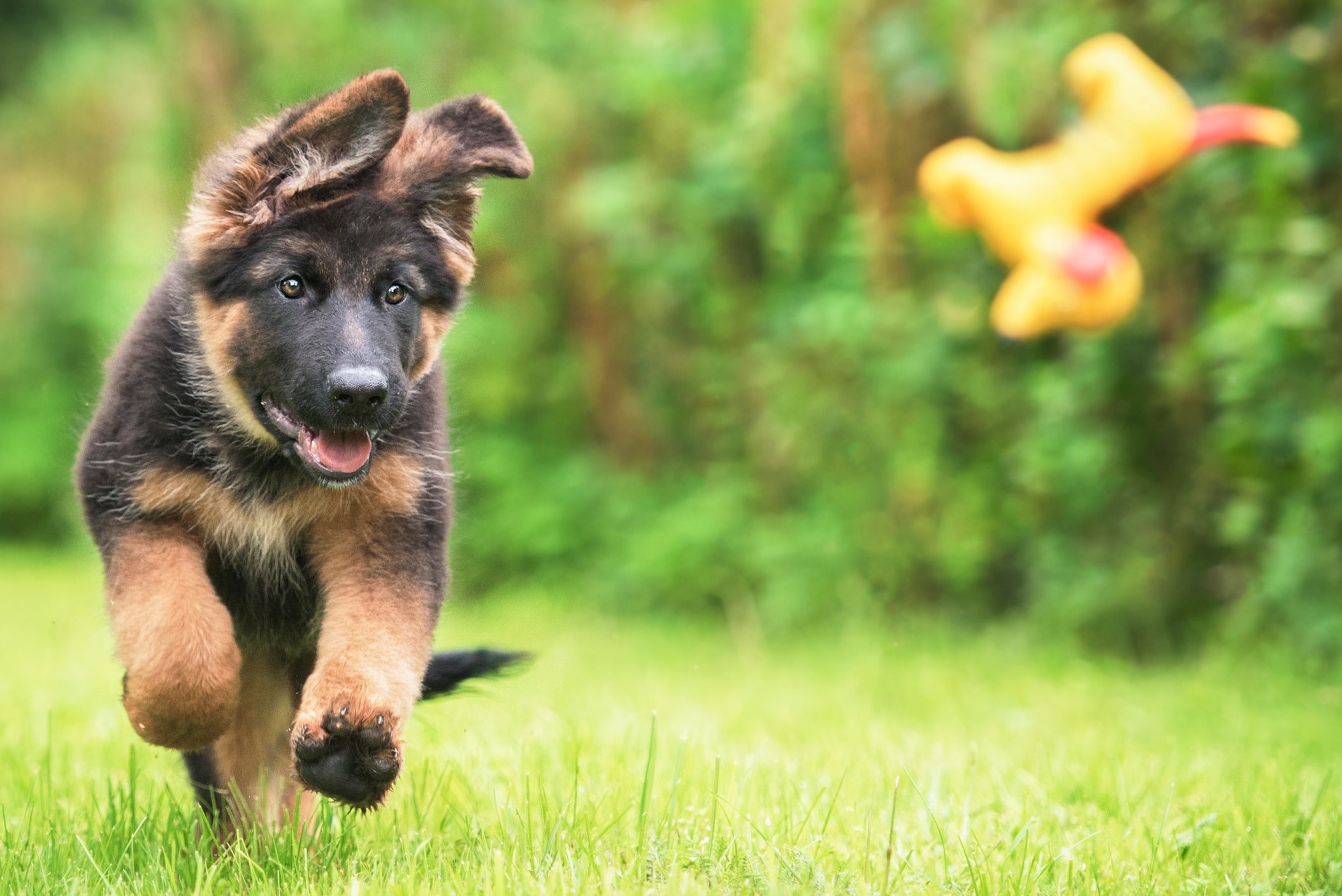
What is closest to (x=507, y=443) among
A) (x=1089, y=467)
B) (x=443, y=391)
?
(x=1089, y=467)

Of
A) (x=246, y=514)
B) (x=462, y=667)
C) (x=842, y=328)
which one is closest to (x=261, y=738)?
(x=462, y=667)

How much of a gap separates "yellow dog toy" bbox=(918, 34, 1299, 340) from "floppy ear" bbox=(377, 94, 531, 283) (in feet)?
11.9

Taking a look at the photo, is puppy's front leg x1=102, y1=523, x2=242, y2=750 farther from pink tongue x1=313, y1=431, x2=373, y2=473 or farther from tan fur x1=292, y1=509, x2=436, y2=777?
pink tongue x1=313, y1=431, x2=373, y2=473

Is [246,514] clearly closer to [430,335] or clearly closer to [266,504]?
[266,504]

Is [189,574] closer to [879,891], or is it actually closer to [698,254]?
[879,891]

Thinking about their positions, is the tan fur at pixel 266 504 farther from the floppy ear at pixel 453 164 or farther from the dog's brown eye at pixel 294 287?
the floppy ear at pixel 453 164

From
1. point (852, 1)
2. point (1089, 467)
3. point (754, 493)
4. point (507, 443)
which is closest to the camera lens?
point (1089, 467)

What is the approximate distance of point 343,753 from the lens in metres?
2.94

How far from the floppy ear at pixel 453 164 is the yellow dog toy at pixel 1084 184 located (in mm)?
3639

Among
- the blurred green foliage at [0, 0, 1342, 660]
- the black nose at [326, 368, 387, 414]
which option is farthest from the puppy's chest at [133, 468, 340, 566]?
the blurred green foliage at [0, 0, 1342, 660]

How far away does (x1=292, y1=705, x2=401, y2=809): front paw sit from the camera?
2.91 m

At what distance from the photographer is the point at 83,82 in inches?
744

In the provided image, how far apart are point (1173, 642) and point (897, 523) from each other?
185 centimetres

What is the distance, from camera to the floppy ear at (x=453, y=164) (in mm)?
3543
